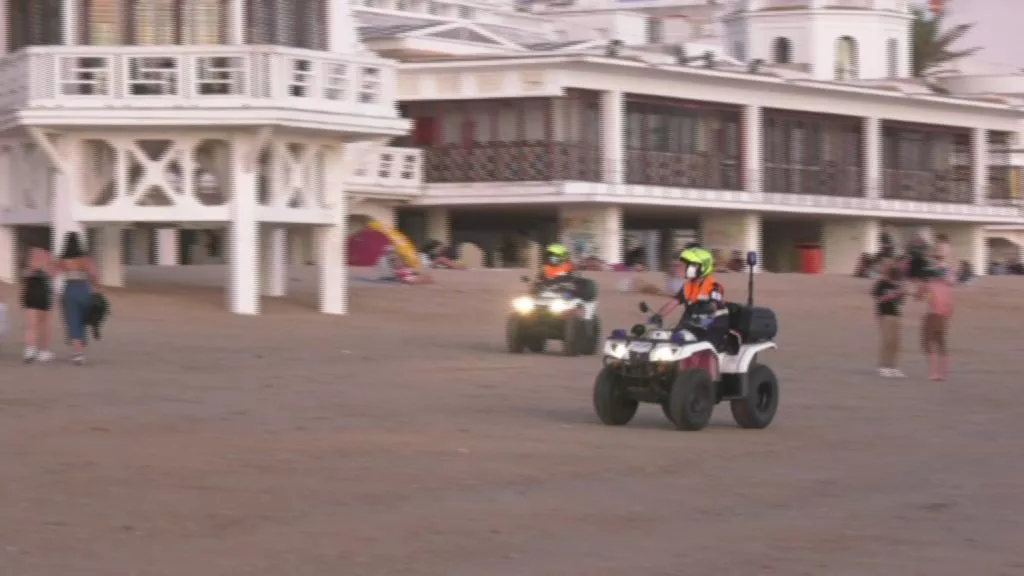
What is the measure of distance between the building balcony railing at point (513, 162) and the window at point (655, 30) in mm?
22361

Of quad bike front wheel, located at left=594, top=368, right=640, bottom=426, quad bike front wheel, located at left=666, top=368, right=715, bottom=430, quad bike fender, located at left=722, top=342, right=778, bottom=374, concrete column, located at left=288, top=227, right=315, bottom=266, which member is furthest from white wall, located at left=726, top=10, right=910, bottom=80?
quad bike front wheel, located at left=666, top=368, right=715, bottom=430

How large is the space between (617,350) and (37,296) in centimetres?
745

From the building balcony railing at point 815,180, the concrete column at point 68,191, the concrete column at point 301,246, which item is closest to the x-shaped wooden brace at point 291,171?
the concrete column at point 68,191

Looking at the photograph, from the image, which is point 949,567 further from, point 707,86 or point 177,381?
point 707,86

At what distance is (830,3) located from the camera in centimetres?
6588

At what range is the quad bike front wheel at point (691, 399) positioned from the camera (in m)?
17.7

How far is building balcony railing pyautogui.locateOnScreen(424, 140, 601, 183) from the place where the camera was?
4881 cm

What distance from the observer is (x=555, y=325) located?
90.1 ft

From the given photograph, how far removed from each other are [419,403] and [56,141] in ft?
41.0

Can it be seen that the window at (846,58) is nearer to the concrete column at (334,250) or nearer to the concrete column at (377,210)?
the concrete column at (377,210)

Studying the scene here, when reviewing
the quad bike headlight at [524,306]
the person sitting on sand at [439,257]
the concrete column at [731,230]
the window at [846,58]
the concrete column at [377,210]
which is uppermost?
the window at [846,58]

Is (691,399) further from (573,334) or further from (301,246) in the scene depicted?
(301,246)

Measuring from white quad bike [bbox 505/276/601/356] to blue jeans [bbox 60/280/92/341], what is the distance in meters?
6.06

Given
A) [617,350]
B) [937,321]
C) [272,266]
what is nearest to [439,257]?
[272,266]
